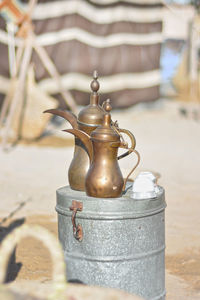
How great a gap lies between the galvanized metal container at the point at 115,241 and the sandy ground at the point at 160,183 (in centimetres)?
65

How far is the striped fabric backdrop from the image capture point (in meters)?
10.6

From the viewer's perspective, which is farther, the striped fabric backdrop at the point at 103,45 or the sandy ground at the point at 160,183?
the striped fabric backdrop at the point at 103,45

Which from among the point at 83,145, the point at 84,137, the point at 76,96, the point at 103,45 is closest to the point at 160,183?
the point at 83,145

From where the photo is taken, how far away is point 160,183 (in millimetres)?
6277

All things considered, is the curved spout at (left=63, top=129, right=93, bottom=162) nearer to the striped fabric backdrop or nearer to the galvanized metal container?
the galvanized metal container

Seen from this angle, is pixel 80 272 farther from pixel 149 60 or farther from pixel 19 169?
pixel 149 60

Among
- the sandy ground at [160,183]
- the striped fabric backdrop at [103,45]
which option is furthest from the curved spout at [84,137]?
the striped fabric backdrop at [103,45]

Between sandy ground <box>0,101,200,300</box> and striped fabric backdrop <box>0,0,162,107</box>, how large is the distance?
37.5 inches

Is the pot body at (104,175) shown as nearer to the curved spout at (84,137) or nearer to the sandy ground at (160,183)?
the curved spout at (84,137)

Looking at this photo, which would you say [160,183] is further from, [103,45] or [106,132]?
[103,45]

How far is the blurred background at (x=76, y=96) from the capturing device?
19.2 feet

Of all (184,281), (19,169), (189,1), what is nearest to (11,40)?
(19,169)

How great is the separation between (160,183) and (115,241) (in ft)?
12.1

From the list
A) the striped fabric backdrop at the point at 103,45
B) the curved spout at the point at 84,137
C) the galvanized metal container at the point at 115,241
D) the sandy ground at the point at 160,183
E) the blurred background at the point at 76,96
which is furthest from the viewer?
the striped fabric backdrop at the point at 103,45
